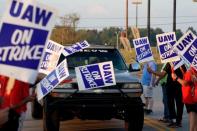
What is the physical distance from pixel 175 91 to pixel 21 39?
295 inches

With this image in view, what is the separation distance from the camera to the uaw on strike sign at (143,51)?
11.4m

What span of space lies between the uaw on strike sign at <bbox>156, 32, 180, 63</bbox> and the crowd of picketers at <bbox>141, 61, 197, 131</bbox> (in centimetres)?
22

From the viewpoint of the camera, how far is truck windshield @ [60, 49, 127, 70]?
11098 millimetres

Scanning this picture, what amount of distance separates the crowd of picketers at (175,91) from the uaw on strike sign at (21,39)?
Answer: 444 centimetres

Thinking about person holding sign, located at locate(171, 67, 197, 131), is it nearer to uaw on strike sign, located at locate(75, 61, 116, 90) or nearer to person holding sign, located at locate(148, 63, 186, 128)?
uaw on strike sign, located at locate(75, 61, 116, 90)

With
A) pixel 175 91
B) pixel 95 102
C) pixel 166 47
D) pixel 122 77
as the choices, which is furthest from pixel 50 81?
pixel 175 91

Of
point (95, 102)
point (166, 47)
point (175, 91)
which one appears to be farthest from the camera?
point (175, 91)

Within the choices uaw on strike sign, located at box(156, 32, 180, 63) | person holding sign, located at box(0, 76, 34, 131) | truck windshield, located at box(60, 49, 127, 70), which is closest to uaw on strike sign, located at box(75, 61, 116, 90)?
uaw on strike sign, located at box(156, 32, 180, 63)

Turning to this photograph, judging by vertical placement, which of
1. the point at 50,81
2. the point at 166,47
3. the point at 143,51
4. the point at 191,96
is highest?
the point at 166,47

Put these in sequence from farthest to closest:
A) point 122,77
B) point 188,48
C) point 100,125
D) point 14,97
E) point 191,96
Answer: point 100,125
point 122,77
point 188,48
point 191,96
point 14,97

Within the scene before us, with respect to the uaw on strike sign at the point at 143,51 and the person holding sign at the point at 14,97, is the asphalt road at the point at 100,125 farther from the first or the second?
the person holding sign at the point at 14,97

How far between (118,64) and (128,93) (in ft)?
5.14

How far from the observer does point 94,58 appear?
11.2 metres

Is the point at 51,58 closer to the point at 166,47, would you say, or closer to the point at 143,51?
the point at 166,47
